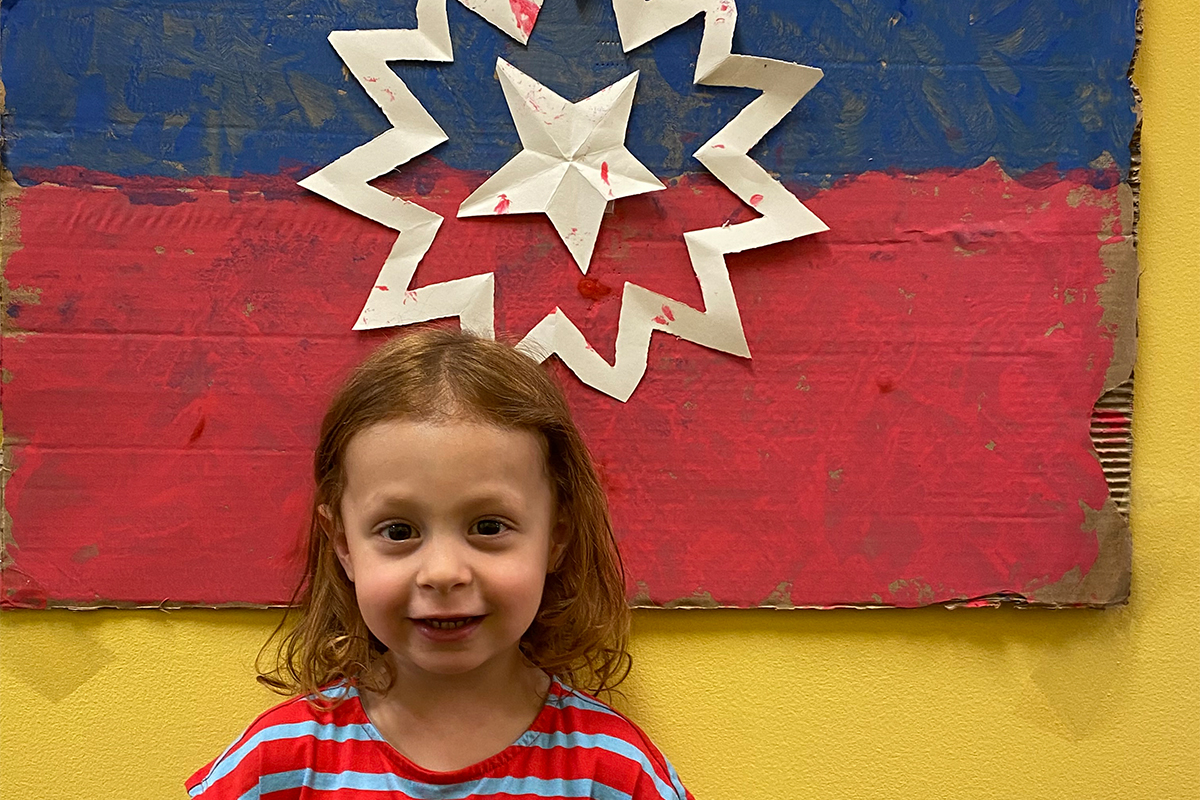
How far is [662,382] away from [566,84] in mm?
298

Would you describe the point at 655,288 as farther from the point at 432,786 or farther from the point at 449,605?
the point at 432,786

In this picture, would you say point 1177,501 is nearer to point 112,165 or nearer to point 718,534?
point 718,534

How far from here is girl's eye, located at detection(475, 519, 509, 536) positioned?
0.80 m

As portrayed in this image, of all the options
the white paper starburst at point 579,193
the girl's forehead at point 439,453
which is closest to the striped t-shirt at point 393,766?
the girl's forehead at point 439,453

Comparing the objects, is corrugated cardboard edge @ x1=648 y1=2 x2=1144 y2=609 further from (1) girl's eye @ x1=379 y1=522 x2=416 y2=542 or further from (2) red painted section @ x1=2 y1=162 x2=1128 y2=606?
(1) girl's eye @ x1=379 y1=522 x2=416 y2=542

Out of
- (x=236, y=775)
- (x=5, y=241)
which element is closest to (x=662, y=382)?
(x=236, y=775)

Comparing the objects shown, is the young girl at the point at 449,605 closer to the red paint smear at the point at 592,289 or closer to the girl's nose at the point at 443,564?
the girl's nose at the point at 443,564

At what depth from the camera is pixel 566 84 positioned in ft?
3.19

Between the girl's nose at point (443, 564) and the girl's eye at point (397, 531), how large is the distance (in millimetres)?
19

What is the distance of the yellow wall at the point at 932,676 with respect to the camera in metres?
0.99

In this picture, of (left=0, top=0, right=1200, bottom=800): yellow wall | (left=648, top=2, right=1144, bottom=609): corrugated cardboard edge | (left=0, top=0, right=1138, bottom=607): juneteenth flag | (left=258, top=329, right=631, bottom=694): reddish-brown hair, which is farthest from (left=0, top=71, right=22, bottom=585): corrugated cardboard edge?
(left=648, top=2, right=1144, bottom=609): corrugated cardboard edge

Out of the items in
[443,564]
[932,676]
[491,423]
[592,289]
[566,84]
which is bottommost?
[932,676]

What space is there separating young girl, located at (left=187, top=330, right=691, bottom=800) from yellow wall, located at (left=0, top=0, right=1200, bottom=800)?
0.35ft

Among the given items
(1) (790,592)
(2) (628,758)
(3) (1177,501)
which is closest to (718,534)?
(1) (790,592)
